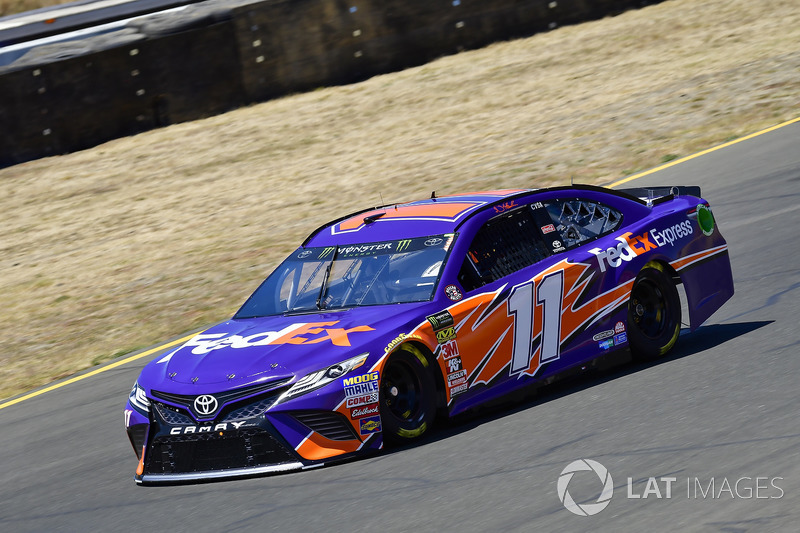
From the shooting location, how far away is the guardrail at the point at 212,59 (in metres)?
19.1

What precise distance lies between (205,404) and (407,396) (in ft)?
3.97

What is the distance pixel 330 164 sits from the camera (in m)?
18.8

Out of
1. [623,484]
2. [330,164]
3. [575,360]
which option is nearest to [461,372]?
[575,360]

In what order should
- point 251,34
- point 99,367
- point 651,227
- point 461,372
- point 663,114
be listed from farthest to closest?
point 251,34 < point 663,114 < point 99,367 < point 651,227 < point 461,372

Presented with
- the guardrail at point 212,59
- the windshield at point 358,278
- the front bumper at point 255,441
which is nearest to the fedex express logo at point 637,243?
the windshield at point 358,278

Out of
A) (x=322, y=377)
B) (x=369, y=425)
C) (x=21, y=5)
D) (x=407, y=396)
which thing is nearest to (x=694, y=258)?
(x=407, y=396)

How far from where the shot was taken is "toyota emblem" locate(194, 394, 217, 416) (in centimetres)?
643

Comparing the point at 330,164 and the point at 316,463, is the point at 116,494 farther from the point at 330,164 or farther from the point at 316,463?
the point at 330,164

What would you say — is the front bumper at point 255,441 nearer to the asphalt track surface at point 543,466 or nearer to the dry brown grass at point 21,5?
the asphalt track surface at point 543,466

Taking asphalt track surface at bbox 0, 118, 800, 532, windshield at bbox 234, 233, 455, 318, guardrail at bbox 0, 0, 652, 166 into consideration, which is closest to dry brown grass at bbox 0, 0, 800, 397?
guardrail at bbox 0, 0, 652, 166

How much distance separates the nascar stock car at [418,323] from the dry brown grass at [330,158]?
175 inches

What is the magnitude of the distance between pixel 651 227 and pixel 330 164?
10812 millimetres

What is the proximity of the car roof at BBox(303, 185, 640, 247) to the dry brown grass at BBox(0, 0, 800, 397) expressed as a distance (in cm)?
405

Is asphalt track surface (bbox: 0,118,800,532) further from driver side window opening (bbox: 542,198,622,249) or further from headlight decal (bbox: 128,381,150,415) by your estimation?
driver side window opening (bbox: 542,198,622,249)
